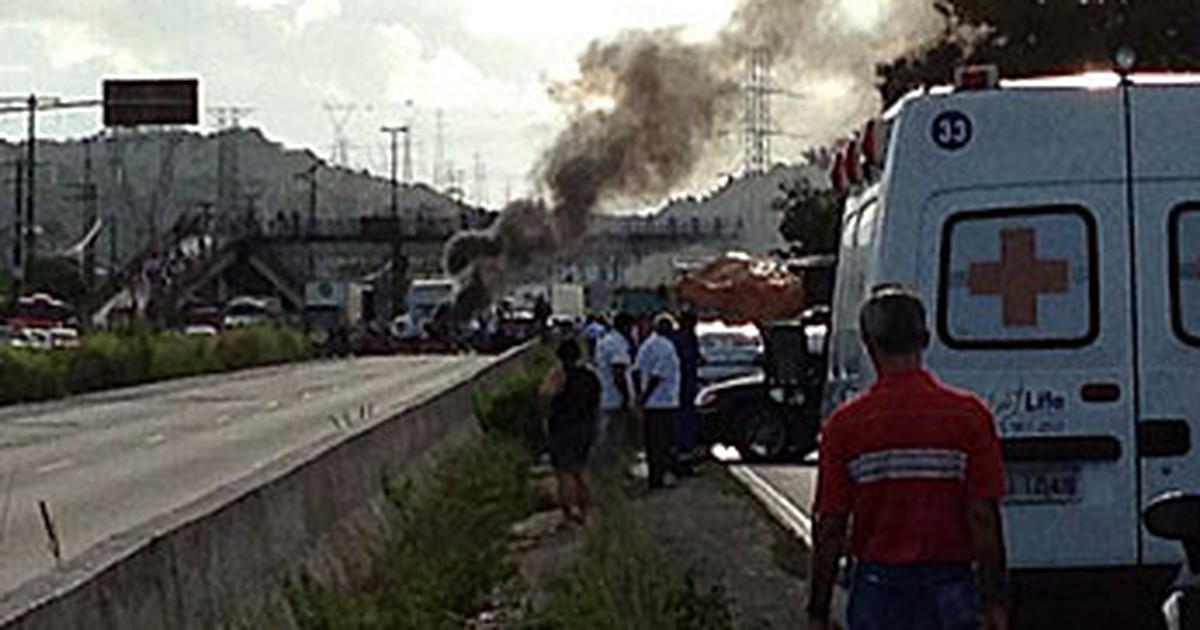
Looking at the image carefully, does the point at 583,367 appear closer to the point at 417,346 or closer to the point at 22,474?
the point at 22,474

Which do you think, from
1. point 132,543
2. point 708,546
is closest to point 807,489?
point 708,546

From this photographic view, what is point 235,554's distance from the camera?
1102 cm

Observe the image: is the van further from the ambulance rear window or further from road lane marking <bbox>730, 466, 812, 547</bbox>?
road lane marking <bbox>730, 466, 812, 547</bbox>

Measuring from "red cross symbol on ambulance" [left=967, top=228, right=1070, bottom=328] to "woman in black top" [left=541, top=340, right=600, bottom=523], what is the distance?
12880mm

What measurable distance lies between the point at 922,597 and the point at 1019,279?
296 centimetres

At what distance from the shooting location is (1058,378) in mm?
11039

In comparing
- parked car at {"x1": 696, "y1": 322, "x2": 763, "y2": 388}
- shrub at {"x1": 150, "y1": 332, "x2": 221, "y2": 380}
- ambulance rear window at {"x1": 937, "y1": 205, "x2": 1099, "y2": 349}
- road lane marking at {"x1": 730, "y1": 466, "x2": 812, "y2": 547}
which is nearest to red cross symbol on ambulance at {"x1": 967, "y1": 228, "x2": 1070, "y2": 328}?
ambulance rear window at {"x1": 937, "y1": 205, "x2": 1099, "y2": 349}

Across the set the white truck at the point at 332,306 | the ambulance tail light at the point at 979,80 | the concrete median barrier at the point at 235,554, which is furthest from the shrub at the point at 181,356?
the ambulance tail light at the point at 979,80

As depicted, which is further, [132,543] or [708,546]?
[708,546]

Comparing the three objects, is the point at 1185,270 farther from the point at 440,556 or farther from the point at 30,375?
the point at 30,375

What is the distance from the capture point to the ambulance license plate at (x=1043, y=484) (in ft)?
36.2

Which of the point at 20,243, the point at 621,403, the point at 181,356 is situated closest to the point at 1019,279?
the point at 621,403

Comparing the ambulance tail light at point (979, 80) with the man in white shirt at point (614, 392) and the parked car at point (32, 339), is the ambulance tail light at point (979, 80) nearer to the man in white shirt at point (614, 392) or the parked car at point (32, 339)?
the man in white shirt at point (614, 392)

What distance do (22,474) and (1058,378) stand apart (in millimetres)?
23015
